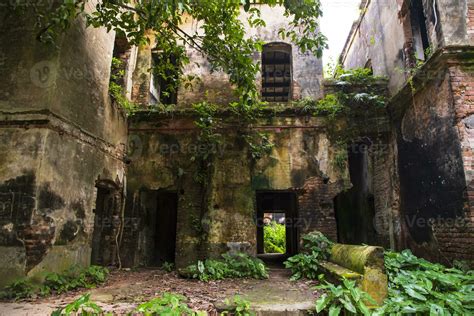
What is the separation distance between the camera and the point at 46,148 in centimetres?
566

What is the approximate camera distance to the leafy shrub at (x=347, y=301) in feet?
13.4

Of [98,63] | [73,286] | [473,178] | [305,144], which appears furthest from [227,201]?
[473,178]

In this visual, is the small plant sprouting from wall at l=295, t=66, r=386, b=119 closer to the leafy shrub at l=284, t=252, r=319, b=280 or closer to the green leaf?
the leafy shrub at l=284, t=252, r=319, b=280

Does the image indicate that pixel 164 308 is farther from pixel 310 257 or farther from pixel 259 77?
pixel 259 77

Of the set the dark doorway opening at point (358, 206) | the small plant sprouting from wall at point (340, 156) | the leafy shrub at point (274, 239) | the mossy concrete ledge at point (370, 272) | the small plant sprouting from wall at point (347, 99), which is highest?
the small plant sprouting from wall at point (347, 99)

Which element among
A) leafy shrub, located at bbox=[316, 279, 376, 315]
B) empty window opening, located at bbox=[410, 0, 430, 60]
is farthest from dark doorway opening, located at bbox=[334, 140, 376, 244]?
leafy shrub, located at bbox=[316, 279, 376, 315]

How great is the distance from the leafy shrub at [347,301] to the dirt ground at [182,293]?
33 cm

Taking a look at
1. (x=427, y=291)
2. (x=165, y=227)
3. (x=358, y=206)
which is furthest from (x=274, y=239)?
(x=427, y=291)

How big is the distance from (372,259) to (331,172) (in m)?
4.10

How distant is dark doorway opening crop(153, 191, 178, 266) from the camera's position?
34.6 ft

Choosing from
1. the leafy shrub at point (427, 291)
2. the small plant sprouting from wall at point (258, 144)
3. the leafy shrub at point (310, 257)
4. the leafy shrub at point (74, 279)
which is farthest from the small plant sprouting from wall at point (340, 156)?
the leafy shrub at point (74, 279)

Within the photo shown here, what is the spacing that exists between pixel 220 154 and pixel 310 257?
3.55 metres

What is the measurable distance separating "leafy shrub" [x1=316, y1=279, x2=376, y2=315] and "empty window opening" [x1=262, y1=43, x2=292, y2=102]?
6.39 metres

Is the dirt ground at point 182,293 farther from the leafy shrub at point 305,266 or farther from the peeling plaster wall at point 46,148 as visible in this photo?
the peeling plaster wall at point 46,148
